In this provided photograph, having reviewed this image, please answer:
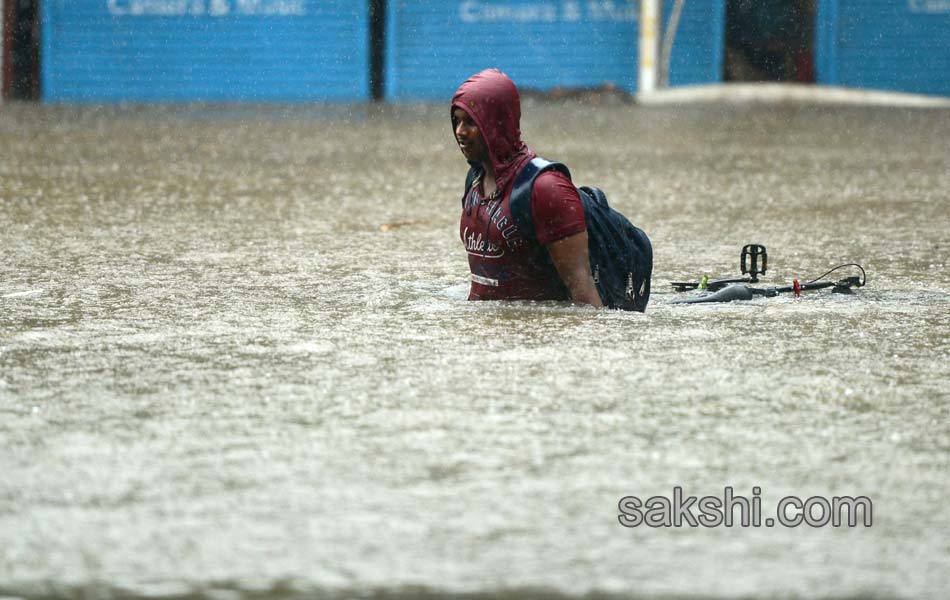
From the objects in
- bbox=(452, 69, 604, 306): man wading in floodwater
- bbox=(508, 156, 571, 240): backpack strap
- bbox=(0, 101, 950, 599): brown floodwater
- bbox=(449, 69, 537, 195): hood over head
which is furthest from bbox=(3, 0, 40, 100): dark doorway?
bbox=(508, 156, 571, 240): backpack strap

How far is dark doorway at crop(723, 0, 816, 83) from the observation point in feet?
75.8

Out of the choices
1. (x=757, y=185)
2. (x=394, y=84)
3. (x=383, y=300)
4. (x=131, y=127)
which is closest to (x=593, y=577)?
(x=383, y=300)

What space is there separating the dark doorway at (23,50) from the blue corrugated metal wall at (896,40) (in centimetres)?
1243

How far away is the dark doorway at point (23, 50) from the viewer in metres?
20.6

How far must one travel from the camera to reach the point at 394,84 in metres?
21.9

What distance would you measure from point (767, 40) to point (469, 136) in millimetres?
20047

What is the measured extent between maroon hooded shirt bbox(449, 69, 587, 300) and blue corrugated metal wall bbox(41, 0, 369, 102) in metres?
16.9

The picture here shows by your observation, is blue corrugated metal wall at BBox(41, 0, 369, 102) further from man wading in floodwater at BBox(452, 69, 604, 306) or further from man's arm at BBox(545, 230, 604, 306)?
man's arm at BBox(545, 230, 604, 306)

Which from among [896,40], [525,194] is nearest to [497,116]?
[525,194]

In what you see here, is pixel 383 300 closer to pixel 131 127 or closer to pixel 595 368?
pixel 595 368

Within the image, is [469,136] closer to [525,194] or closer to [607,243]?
[525,194]

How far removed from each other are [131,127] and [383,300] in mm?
10649

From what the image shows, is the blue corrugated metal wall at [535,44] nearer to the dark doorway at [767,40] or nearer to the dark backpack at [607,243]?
the dark doorway at [767,40]

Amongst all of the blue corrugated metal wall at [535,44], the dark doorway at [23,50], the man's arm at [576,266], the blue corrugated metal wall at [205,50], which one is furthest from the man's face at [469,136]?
the dark doorway at [23,50]
